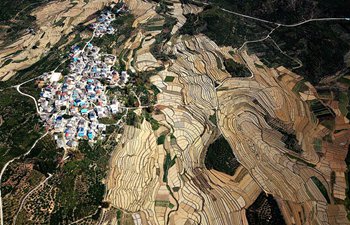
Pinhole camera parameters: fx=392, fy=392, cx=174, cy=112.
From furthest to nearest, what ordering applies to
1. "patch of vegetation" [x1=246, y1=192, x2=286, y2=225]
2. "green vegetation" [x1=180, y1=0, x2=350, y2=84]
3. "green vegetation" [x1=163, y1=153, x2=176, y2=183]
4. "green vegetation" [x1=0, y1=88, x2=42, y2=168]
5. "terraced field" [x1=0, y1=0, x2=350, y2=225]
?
"green vegetation" [x1=180, y1=0, x2=350, y2=84], "green vegetation" [x1=163, y1=153, x2=176, y2=183], "green vegetation" [x1=0, y1=88, x2=42, y2=168], "terraced field" [x1=0, y1=0, x2=350, y2=225], "patch of vegetation" [x1=246, y1=192, x2=286, y2=225]

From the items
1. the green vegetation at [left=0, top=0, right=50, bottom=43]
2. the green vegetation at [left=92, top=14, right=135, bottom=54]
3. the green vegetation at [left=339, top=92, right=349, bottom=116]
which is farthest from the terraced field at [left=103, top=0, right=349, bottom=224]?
the green vegetation at [left=0, top=0, right=50, bottom=43]

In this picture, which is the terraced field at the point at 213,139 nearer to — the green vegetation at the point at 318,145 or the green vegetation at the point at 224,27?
the green vegetation at the point at 318,145

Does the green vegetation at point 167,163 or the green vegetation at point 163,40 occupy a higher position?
the green vegetation at point 163,40

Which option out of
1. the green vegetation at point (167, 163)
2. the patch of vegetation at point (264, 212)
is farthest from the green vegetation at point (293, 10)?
the patch of vegetation at point (264, 212)

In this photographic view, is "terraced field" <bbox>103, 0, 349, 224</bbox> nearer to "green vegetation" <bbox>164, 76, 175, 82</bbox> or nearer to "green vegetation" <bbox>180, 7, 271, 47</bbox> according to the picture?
"green vegetation" <bbox>164, 76, 175, 82</bbox>

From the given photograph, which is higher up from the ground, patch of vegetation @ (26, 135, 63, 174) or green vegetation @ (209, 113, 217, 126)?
patch of vegetation @ (26, 135, 63, 174)

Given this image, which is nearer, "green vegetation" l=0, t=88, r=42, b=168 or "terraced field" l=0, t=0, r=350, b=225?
"terraced field" l=0, t=0, r=350, b=225
